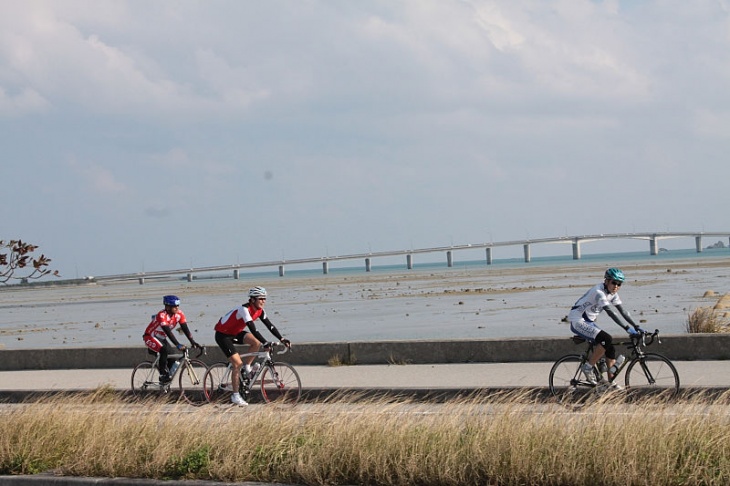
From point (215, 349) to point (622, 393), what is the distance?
8.64 metres

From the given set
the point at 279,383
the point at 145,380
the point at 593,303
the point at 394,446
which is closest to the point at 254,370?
the point at 279,383

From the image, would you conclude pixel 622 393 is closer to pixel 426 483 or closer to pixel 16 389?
pixel 426 483

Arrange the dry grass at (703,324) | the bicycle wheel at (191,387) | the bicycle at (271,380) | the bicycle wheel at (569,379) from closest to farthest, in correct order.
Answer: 1. the bicycle wheel at (569,379)
2. the bicycle at (271,380)
3. the bicycle wheel at (191,387)
4. the dry grass at (703,324)

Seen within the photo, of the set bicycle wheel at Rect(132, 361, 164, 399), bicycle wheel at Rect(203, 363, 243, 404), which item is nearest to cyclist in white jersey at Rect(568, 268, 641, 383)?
bicycle wheel at Rect(203, 363, 243, 404)

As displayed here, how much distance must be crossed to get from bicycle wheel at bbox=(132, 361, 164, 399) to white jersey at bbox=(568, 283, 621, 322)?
5699 millimetres

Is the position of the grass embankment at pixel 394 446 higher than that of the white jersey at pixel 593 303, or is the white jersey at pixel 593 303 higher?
the white jersey at pixel 593 303

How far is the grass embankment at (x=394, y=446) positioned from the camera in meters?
6.84

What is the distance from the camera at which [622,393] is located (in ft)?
34.6

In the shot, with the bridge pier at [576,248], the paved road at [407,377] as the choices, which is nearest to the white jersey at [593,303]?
the paved road at [407,377]

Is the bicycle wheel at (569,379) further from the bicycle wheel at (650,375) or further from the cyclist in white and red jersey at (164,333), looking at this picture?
the cyclist in white and red jersey at (164,333)

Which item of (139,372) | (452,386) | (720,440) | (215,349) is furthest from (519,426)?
(215,349)

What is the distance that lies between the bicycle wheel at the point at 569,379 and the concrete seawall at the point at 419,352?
3.83 m

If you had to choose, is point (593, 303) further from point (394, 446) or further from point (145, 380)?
point (145, 380)

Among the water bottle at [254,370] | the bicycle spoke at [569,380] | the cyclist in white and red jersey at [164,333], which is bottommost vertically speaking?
the bicycle spoke at [569,380]
